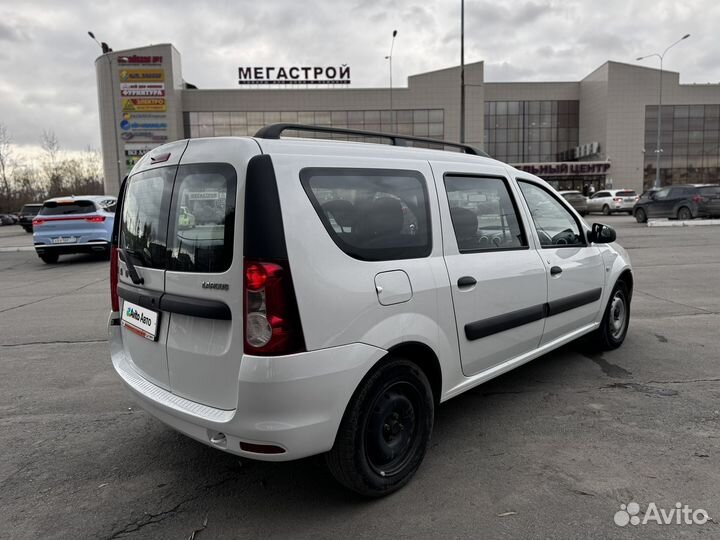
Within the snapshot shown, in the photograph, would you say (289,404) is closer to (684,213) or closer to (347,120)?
(684,213)

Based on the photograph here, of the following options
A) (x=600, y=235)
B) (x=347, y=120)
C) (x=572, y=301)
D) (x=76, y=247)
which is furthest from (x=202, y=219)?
(x=347, y=120)

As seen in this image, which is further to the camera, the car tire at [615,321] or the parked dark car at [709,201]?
the parked dark car at [709,201]

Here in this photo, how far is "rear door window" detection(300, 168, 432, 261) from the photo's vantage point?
8.13 ft

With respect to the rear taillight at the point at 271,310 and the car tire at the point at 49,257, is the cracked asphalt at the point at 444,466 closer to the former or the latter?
the rear taillight at the point at 271,310

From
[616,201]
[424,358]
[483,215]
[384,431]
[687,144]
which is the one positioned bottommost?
[384,431]

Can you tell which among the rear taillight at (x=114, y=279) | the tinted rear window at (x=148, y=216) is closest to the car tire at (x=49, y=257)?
the rear taillight at (x=114, y=279)

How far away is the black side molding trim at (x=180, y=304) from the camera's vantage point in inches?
92.5

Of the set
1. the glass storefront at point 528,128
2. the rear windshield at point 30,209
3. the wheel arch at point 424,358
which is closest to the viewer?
the wheel arch at point 424,358

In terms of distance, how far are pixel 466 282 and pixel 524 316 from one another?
755mm

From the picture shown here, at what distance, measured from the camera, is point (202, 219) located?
2.52m

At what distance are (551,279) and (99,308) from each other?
262 inches

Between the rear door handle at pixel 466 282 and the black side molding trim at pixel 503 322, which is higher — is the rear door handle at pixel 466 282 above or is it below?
above

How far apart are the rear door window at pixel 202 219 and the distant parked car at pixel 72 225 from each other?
12.0 m

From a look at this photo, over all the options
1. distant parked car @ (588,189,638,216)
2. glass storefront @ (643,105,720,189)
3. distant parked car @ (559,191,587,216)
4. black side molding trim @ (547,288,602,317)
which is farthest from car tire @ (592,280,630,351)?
glass storefront @ (643,105,720,189)
